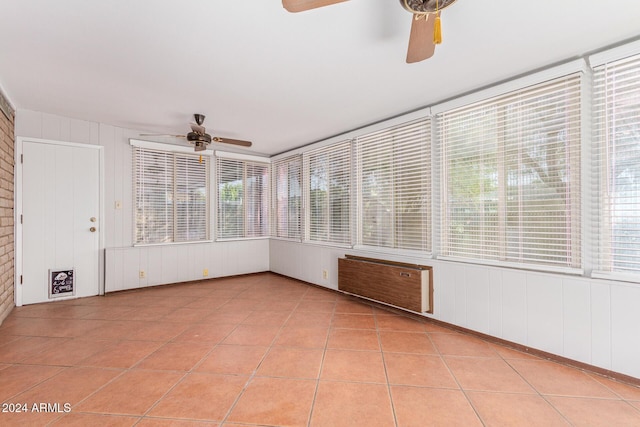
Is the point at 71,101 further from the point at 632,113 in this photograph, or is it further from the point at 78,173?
the point at 632,113

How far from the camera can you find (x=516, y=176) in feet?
8.66

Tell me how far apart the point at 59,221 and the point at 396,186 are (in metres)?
4.57

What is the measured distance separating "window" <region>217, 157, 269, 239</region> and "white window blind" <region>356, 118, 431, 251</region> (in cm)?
247

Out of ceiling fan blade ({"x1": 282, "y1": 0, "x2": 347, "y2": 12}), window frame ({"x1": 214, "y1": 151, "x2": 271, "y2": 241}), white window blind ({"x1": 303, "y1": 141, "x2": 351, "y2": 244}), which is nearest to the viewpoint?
ceiling fan blade ({"x1": 282, "y1": 0, "x2": 347, "y2": 12})

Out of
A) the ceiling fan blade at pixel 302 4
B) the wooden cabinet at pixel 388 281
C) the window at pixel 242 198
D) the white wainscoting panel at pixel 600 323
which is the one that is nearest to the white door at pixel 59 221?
the window at pixel 242 198

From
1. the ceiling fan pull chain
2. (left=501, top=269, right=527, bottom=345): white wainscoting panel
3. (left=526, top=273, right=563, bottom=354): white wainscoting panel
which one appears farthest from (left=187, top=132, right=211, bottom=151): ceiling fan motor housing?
(left=526, top=273, right=563, bottom=354): white wainscoting panel

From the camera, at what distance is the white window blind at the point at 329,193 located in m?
4.38

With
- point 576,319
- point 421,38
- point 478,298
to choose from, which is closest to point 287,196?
point 478,298

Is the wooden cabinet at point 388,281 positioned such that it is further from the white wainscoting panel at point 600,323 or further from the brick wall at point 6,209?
the brick wall at point 6,209

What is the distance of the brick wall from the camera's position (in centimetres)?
319

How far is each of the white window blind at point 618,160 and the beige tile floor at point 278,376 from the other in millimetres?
971

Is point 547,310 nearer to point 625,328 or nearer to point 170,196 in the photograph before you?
point 625,328

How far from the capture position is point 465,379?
2107 mm

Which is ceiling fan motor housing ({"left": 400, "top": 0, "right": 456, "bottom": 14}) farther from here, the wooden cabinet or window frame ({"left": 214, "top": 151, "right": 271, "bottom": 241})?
window frame ({"left": 214, "top": 151, "right": 271, "bottom": 241})
